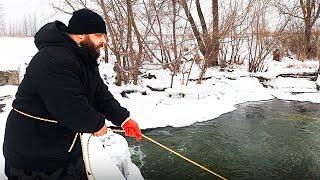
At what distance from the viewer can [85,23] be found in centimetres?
232

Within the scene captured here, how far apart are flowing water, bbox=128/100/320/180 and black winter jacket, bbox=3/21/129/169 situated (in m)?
3.42

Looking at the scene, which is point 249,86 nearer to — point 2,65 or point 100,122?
point 2,65

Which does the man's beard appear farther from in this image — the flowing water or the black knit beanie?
the flowing water

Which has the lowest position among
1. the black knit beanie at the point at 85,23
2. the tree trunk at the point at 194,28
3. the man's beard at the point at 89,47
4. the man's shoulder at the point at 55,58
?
the man's shoulder at the point at 55,58

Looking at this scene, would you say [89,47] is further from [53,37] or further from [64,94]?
[64,94]

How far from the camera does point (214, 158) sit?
260 inches

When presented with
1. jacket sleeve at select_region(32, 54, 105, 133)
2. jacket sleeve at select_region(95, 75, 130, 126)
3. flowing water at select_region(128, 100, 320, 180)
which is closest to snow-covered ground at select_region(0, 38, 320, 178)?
flowing water at select_region(128, 100, 320, 180)

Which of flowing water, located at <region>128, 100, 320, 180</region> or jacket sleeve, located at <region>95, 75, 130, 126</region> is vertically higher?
jacket sleeve, located at <region>95, 75, 130, 126</region>

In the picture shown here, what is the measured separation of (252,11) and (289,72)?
106 inches

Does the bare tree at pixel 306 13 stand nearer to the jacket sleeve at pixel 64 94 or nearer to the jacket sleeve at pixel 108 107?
the jacket sleeve at pixel 108 107

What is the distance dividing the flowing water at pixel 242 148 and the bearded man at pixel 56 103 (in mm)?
3385

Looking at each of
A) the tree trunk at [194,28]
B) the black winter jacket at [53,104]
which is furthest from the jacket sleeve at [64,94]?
the tree trunk at [194,28]

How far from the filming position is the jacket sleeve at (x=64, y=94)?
2.15 metres

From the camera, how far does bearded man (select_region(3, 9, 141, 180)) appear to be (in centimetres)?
217
